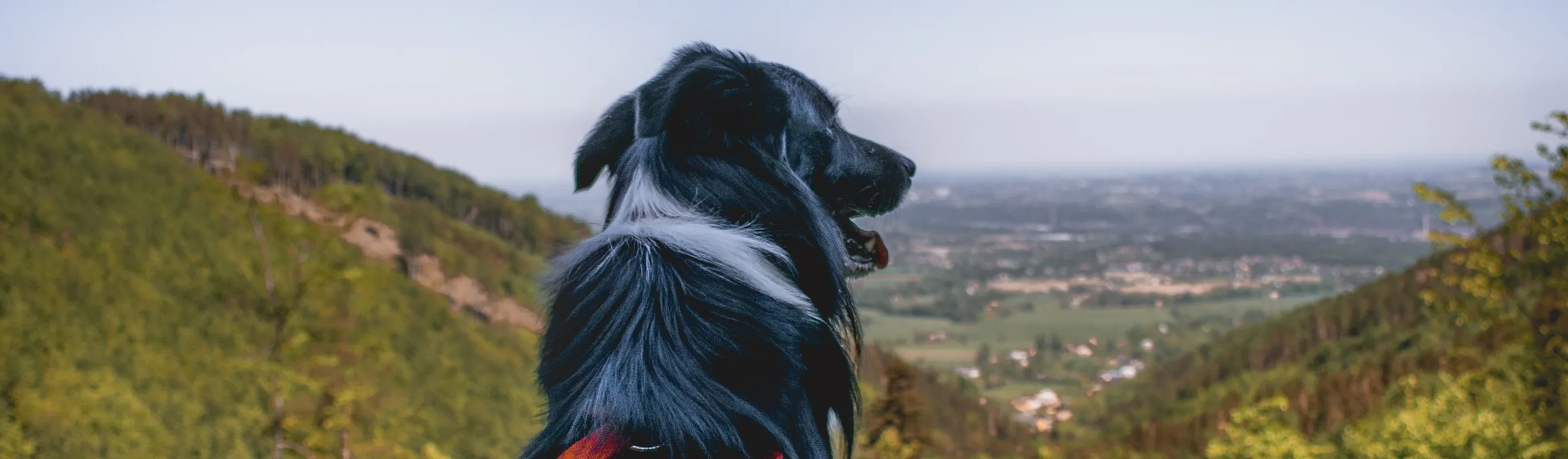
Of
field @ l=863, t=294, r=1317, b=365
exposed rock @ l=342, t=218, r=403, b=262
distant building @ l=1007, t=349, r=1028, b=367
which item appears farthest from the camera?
distant building @ l=1007, t=349, r=1028, b=367

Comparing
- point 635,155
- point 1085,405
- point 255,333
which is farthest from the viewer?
point 1085,405

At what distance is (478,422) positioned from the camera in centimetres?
2289

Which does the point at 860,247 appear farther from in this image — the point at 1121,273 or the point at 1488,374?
the point at 1121,273

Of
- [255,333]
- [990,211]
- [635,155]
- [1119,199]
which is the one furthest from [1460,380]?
[1119,199]

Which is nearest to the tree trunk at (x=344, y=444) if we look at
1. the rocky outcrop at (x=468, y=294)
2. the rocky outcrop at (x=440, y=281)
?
the rocky outcrop at (x=440, y=281)

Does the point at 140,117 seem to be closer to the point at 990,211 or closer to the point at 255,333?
the point at 255,333

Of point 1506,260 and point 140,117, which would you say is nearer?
point 1506,260

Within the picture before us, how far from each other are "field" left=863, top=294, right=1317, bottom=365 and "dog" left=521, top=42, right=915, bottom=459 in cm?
6157

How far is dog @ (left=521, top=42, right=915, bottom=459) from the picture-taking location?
1254 millimetres

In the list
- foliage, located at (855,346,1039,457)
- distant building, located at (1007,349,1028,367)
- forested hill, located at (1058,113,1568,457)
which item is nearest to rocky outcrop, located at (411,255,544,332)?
foliage, located at (855,346,1039,457)

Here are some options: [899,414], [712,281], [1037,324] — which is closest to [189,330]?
[899,414]

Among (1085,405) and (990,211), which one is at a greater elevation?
(990,211)

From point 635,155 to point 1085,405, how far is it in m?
62.4

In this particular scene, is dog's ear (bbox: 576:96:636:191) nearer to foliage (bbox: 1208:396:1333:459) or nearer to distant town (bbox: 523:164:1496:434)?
foliage (bbox: 1208:396:1333:459)
